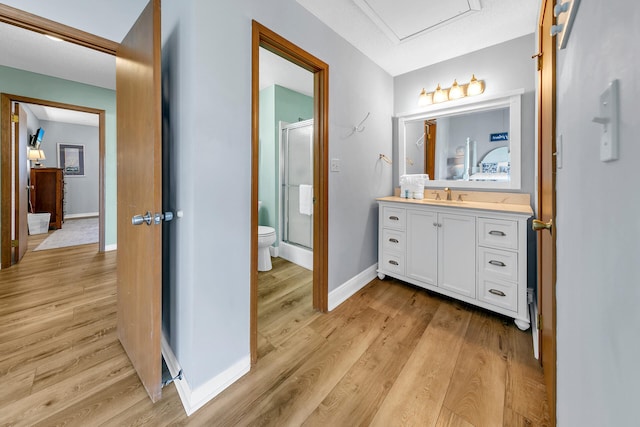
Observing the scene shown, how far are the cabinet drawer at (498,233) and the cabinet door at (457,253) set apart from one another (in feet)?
0.20

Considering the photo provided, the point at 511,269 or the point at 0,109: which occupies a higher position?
the point at 0,109

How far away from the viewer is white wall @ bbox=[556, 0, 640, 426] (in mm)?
376

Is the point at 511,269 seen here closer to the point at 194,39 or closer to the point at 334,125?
the point at 334,125

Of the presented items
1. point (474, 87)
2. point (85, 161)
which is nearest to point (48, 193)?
point (85, 161)

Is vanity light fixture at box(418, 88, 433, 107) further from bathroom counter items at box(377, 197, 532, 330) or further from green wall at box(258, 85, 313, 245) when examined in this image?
green wall at box(258, 85, 313, 245)

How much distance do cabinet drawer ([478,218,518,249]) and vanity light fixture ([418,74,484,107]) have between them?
1.33 metres

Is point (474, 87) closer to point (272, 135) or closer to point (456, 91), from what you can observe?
point (456, 91)

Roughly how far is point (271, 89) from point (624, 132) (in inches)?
141

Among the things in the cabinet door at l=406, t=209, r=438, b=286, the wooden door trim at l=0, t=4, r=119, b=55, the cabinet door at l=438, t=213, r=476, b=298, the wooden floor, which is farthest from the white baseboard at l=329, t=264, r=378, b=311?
the wooden door trim at l=0, t=4, r=119, b=55

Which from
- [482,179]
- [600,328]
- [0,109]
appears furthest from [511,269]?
[0,109]

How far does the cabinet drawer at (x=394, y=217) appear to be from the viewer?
2525 millimetres

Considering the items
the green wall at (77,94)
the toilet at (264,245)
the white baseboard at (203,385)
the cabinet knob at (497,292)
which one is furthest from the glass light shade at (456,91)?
the green wall at (77,94)

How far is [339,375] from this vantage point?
147cm

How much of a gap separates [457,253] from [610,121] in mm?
1954
